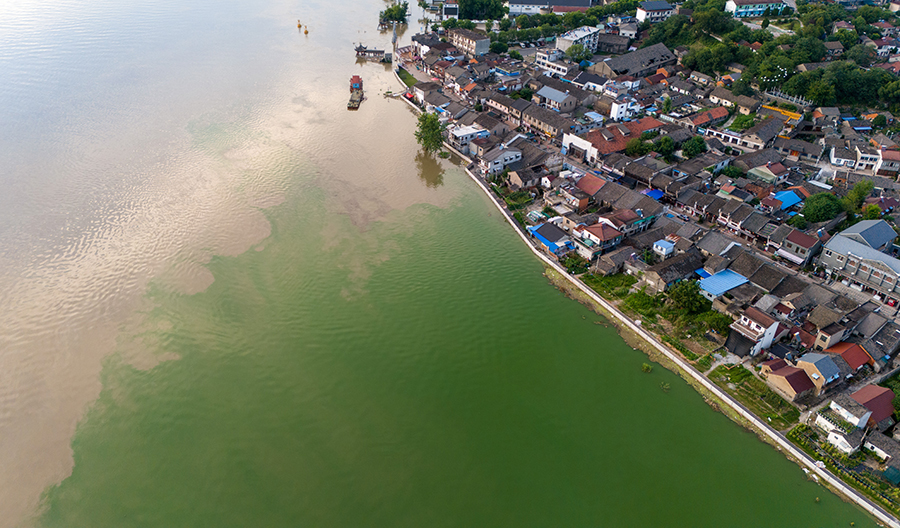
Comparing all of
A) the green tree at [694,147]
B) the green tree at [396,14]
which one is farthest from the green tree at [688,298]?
the green tree at [396,14]

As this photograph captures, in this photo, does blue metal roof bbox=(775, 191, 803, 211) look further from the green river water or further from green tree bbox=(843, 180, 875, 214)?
the green river water

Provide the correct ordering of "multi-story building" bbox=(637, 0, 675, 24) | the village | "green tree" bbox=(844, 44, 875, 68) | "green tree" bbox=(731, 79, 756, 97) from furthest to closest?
1. "multi-story building" bbox=(637, 0, 675, 24)
2. "green tree" bbox=(844, 44, 875, 68)
3. "green tree" bbox=(731, 79, 756, 97)
4. the village

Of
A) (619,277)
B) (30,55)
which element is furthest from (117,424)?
(30,55)

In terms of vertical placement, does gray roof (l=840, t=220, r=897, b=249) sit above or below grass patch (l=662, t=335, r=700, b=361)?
above

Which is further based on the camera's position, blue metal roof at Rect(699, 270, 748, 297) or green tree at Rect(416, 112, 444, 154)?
green tree at Rect(416, 112, 444, 154)

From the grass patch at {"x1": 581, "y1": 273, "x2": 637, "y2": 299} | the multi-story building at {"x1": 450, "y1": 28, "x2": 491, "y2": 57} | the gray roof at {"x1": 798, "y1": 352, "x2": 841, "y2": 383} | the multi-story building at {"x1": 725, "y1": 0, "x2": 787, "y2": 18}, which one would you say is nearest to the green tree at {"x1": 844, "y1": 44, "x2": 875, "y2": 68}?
the multi-story building at {"x1": 725, "y1": 0, "x2": 787, "y2": 18}

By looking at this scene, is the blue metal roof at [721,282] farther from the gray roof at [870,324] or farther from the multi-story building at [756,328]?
the gray roof at [870,324]

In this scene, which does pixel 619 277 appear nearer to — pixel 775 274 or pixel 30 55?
pixel 775 274
